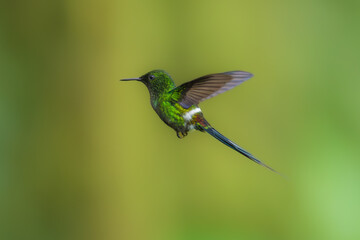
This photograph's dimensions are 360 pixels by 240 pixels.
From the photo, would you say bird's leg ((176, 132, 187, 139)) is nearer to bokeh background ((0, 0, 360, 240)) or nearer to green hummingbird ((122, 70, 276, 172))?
green hummingbird ((122, 70, 276, 172))

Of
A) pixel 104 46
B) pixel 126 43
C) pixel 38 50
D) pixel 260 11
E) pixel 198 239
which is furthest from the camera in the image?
pixel 260 11

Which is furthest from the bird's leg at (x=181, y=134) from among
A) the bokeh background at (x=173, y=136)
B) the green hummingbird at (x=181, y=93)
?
the bokeh background at (x=173, y=136)

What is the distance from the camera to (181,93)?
0.59 metres

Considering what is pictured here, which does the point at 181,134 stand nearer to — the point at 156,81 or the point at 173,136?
the point at 156,81

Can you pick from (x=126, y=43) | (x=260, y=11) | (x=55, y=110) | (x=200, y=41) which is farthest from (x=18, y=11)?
(x=260, y=11)

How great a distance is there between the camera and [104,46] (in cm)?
191

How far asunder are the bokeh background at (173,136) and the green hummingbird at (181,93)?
1.26 m

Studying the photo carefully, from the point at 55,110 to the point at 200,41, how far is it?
0.72 m

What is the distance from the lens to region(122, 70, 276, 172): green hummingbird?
534 mm

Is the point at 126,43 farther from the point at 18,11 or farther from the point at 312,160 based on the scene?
the point at 312,160

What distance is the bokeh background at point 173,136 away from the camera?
81.4 inches

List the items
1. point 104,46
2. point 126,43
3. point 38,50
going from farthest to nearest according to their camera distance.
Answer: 1. point 38,50
2. point 104,46
3. point 126,43

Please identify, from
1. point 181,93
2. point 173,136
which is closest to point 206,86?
point 181,93

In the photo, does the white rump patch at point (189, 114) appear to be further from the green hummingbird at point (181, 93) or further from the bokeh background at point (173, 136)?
the bokeh background at point (173, 136)
